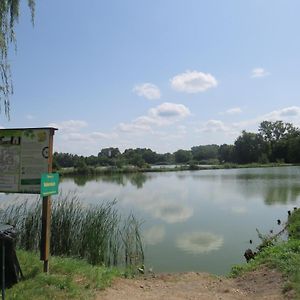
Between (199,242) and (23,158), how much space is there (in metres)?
7.27

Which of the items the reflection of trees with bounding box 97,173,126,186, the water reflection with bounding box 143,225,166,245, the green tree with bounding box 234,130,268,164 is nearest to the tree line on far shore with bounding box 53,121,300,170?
the green tree with bounding box 234,130,268,164

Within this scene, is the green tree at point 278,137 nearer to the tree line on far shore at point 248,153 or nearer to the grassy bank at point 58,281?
the tree line on far shore at point 248,153

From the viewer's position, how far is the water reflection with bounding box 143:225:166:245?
12393 millimetres

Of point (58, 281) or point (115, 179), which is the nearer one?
point (58, 281)

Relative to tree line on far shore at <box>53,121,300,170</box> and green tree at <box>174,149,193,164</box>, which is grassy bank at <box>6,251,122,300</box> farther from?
green tree at <box>174,149,193,164</box>

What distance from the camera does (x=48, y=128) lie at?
6156mm

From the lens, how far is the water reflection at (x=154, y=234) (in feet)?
40.7

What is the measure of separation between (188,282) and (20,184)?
319 centimetres

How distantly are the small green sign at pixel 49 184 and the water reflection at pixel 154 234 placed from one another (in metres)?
6.34

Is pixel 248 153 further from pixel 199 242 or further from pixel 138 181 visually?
pixel 199 242

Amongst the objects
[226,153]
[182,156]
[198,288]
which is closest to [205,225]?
[198,288]

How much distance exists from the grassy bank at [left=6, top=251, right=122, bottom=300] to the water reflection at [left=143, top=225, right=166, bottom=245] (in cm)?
547

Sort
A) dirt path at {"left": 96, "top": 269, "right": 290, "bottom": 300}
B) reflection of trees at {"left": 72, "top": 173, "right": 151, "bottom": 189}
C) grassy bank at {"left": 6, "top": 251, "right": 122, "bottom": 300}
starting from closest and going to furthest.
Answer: grassy bank at {"left": 6, "top": 251, "right": 122, "bottom": 300}, dirt path at {"left": 96, "top": 269, "right": 290, "bottom": 300}, reflection of trees at {"left": 72, "top": 173, "right": 151, "bottom": 189}

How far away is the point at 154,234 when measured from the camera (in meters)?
13.5
